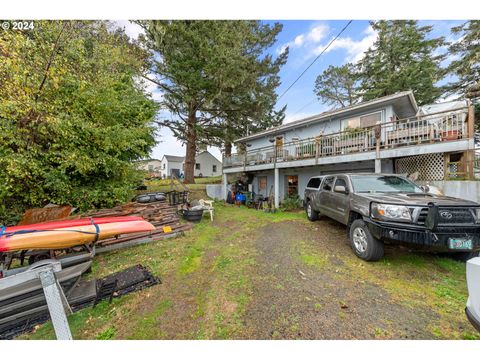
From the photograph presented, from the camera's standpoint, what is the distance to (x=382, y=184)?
4535 millimetres

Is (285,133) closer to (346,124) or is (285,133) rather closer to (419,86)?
(346,124)

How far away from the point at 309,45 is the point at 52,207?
36.1ft

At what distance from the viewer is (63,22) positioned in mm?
5004

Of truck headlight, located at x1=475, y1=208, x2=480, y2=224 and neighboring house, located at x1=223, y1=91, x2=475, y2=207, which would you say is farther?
neighboring house, located at x1=223, y1=91, x2=475, y2=207

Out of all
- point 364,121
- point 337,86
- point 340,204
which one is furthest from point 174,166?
point 340,204

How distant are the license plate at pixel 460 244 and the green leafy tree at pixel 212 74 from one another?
11846mm

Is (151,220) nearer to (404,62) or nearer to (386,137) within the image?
(386,137)

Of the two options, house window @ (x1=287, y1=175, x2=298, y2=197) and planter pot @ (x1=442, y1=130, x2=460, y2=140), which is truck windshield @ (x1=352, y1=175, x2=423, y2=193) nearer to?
planter pot @ (x1=442, y1=130, x2=460, y2=140)

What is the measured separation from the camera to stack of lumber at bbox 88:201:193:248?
5.42 meters

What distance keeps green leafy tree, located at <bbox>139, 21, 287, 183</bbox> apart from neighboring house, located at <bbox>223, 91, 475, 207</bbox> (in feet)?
11.1

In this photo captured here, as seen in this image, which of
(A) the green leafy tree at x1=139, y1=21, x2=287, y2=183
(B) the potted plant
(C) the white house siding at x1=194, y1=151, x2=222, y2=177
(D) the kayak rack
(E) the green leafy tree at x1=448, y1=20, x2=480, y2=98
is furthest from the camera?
(C) the white house siding at x1=194, y1=151, x2=222, y2=177

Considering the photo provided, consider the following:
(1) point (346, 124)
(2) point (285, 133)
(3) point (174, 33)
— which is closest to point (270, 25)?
(3) point (174, 33)

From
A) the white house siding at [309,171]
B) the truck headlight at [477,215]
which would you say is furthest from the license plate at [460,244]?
the white house siding at [309,171]

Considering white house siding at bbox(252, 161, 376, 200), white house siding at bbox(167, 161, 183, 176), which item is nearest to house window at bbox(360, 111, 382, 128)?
white house siding at bbox(252, 161, 376, 200)
